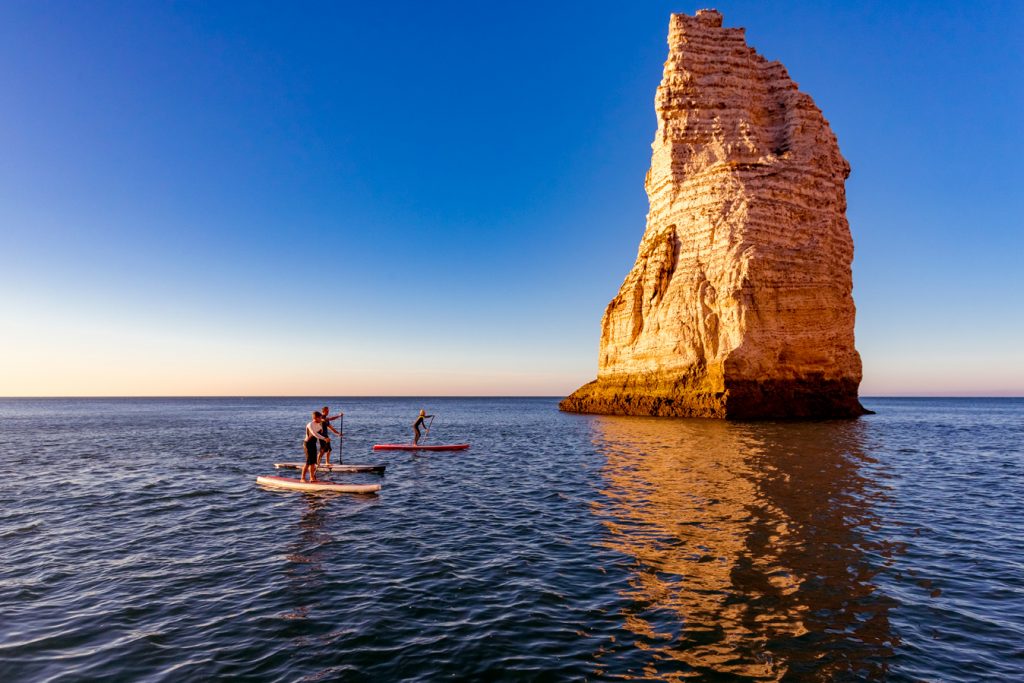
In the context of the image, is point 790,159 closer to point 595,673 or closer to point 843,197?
point 843,197

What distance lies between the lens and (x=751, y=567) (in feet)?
29.7

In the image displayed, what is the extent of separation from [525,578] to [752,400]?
36167mm

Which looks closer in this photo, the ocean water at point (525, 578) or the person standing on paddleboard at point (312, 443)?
the ocean water at point (525, 578)

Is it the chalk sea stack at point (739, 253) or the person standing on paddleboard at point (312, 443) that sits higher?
the chalk sea stack at point (739, 253)

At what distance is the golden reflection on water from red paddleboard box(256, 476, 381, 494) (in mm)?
7067

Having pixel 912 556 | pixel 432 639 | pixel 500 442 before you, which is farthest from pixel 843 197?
pixel 432 639

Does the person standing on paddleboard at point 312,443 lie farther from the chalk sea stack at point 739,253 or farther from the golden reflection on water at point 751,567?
the chalk sea stack at point 739,253

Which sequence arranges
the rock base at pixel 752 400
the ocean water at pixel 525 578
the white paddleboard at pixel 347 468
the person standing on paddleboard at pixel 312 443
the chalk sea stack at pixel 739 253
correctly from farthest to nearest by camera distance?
the chalk sea stack at pixel 739 253, the rock base at pixel 752 400, the white paddleboard at pixel 347 468, the person standing on paddleboard at pixel 312 443, the ocean water at pixel 525 578

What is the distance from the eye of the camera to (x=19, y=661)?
246 inches

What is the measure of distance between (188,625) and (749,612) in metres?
7.86

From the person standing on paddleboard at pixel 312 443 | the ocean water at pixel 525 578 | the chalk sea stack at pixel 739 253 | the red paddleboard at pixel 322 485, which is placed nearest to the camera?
the ocean water at pixel 525 578

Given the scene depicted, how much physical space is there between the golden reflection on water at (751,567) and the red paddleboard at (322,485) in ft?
23.2

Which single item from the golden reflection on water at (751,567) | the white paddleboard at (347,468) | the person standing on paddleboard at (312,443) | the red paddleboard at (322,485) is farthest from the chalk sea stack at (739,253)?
the person standing on paddleboard at (312,443)

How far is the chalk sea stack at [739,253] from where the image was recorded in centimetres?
4056
